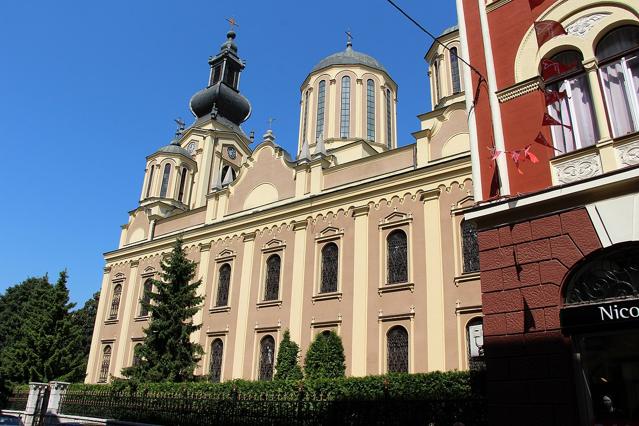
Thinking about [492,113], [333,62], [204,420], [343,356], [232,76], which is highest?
[232,76]

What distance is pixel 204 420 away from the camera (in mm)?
14008

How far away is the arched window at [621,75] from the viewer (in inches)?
298

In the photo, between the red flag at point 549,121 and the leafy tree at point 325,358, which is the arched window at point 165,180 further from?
the red flag at point 549,121

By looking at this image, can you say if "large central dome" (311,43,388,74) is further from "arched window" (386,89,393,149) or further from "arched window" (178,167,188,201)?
"arched window" (178,167,188,201)

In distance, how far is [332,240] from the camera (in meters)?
19.8

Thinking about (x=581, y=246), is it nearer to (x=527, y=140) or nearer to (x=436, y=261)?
(x=527, y=140)

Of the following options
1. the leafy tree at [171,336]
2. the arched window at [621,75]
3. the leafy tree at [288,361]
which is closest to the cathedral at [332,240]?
the leafy tree at [288,361]

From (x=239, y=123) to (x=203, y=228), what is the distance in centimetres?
1552

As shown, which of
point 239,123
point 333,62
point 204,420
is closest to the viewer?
point 204,420

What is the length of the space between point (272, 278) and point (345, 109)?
10163mm

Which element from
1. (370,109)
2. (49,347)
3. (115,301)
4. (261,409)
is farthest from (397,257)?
(49,347)

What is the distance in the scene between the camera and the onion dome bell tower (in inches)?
1464

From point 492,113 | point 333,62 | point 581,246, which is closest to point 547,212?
point 581,246

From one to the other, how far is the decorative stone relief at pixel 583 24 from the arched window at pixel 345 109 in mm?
17764
